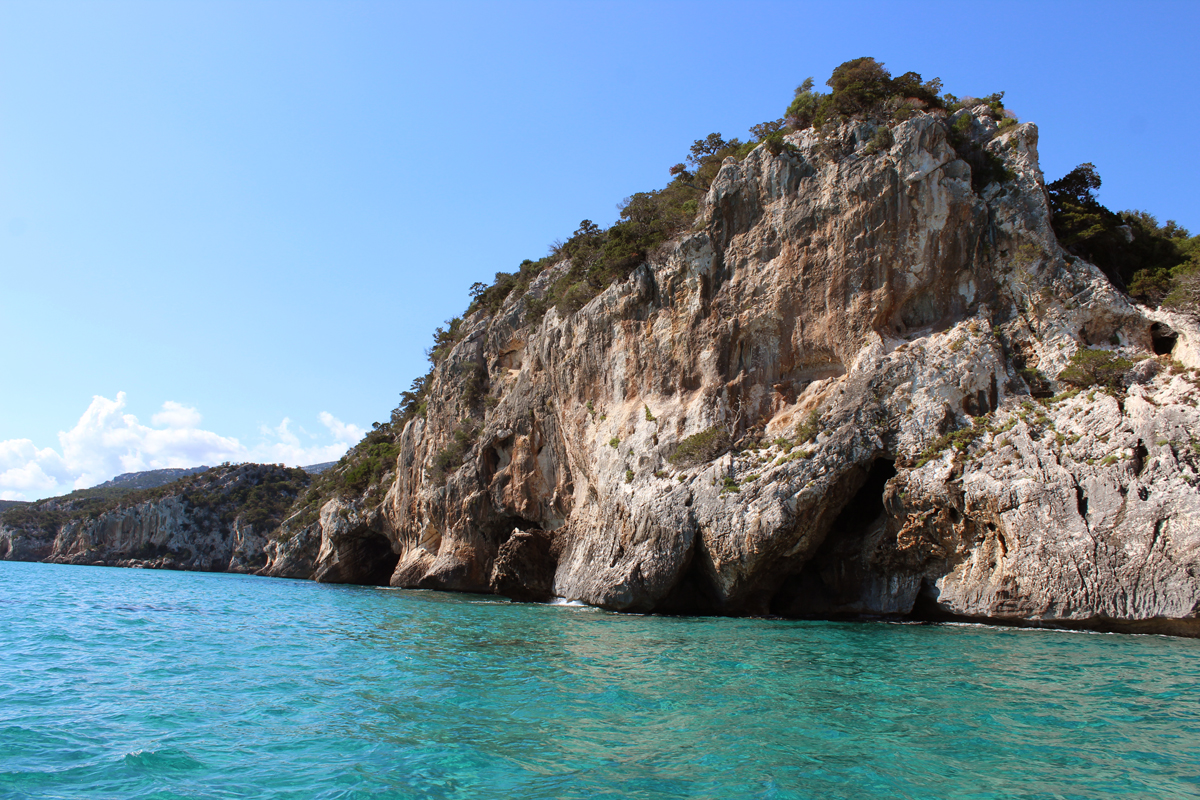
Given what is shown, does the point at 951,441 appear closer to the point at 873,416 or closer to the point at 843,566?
the point at 873,416

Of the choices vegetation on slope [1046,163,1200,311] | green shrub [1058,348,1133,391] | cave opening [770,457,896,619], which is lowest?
cave opening [770,457,896,619]

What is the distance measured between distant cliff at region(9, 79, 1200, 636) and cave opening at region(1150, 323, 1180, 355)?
65 mm

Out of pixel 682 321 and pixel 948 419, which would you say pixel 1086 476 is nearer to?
pixel 948 419

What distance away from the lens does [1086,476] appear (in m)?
16.6

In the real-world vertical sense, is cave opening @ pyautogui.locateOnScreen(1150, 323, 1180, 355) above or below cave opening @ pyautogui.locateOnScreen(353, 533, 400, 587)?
above

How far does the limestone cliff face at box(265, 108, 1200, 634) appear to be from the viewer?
16375 mm

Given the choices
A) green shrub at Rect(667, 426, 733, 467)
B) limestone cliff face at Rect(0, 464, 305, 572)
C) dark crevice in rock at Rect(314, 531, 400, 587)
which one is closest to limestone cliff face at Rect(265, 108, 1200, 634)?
green shrub at Rect(667, 426, 733, 467)

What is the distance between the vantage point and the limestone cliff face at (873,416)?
16.4 m

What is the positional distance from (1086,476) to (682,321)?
14290 millimetres

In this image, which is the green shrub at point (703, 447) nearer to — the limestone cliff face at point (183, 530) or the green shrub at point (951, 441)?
the green shrub at point (951, 441)

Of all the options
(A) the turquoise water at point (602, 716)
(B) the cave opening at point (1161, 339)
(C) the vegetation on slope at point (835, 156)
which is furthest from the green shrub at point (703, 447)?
(B) the cave opening at point (1161, 339)

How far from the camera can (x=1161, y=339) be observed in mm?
19734

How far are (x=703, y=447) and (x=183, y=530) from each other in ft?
269

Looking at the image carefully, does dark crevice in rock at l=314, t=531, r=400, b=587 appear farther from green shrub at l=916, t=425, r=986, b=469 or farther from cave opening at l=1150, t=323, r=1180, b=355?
cave opening at l=1150, t=323, r=1180, b=355
